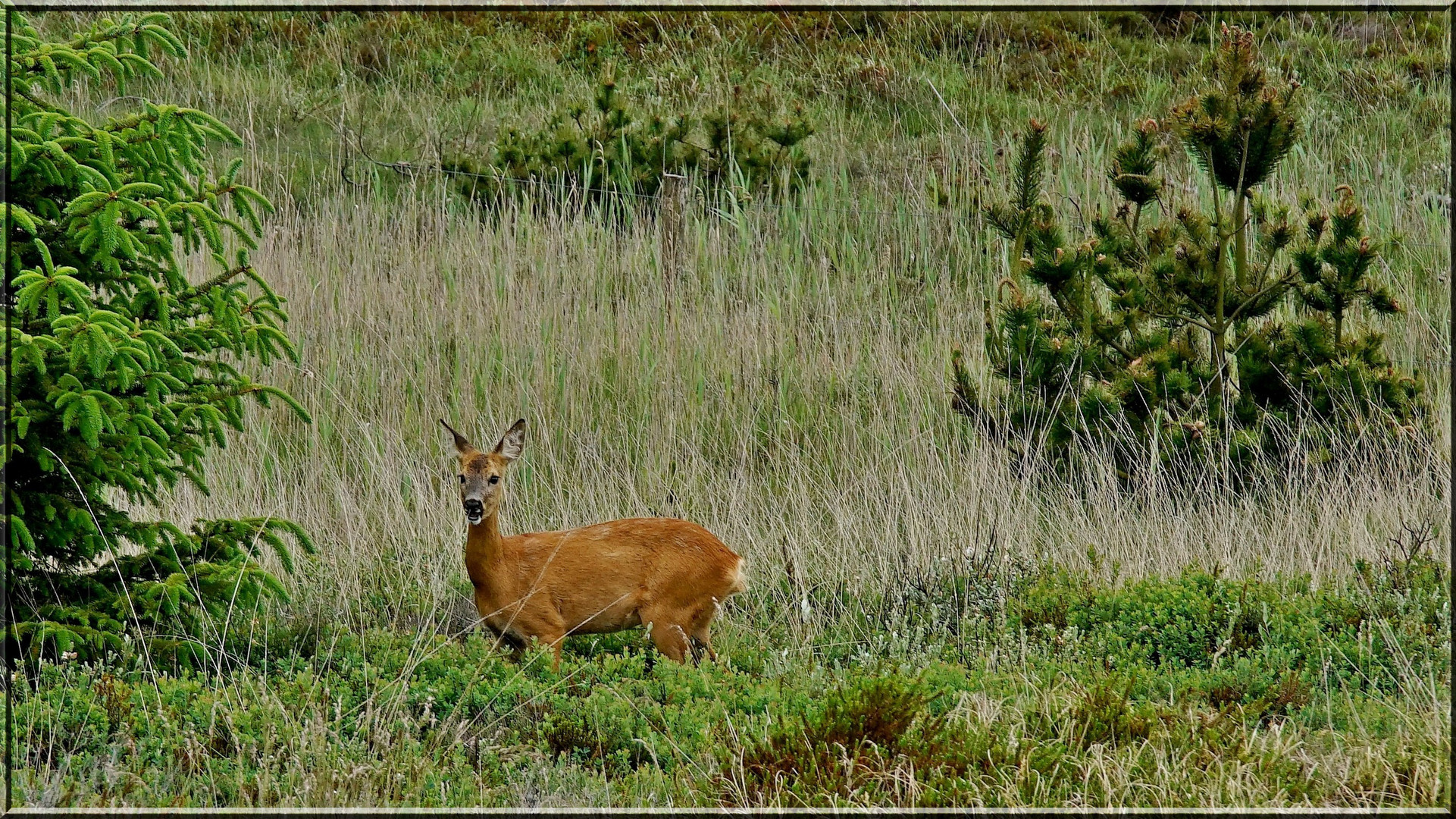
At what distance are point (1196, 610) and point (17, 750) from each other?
4.20 m

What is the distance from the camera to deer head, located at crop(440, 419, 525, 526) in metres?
4.67

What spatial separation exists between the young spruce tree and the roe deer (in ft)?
2.26

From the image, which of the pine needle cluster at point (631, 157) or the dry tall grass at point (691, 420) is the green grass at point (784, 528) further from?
the pine needle cluster at point (631, 157)

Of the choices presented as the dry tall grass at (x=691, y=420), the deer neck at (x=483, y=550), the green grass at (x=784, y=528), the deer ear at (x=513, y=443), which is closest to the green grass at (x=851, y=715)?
the green grass at (x=784, y=528)

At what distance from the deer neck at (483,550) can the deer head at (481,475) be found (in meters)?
0.03

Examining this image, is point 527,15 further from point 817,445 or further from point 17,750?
point 17,750

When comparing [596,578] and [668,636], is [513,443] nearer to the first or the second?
[596,578]

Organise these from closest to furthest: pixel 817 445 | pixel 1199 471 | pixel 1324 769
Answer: pixel 1324 769 → pixel 1199 471 → pixel 817 445

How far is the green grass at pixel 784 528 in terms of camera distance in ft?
12.9

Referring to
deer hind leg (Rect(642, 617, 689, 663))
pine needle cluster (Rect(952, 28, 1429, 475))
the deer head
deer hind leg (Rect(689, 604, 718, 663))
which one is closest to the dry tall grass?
pine needle cluster (Rect(952, 28, 1429, 475))

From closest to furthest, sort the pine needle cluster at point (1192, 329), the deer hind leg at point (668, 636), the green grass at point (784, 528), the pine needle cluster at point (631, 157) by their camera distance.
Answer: the green grass at point (784, 528) < the deer hind leg at point (668, 636) < the pine needle cluster at point (1192, 329) < the pine needle cluster at point (631, 157)

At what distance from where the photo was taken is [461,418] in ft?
25.3

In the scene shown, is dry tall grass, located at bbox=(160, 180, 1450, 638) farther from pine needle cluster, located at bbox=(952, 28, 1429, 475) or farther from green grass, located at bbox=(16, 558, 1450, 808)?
green grass, located at bbox=(16, 558, 1450, 808)

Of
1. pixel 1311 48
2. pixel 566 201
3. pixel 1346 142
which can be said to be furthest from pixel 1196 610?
pixel 1311 48
